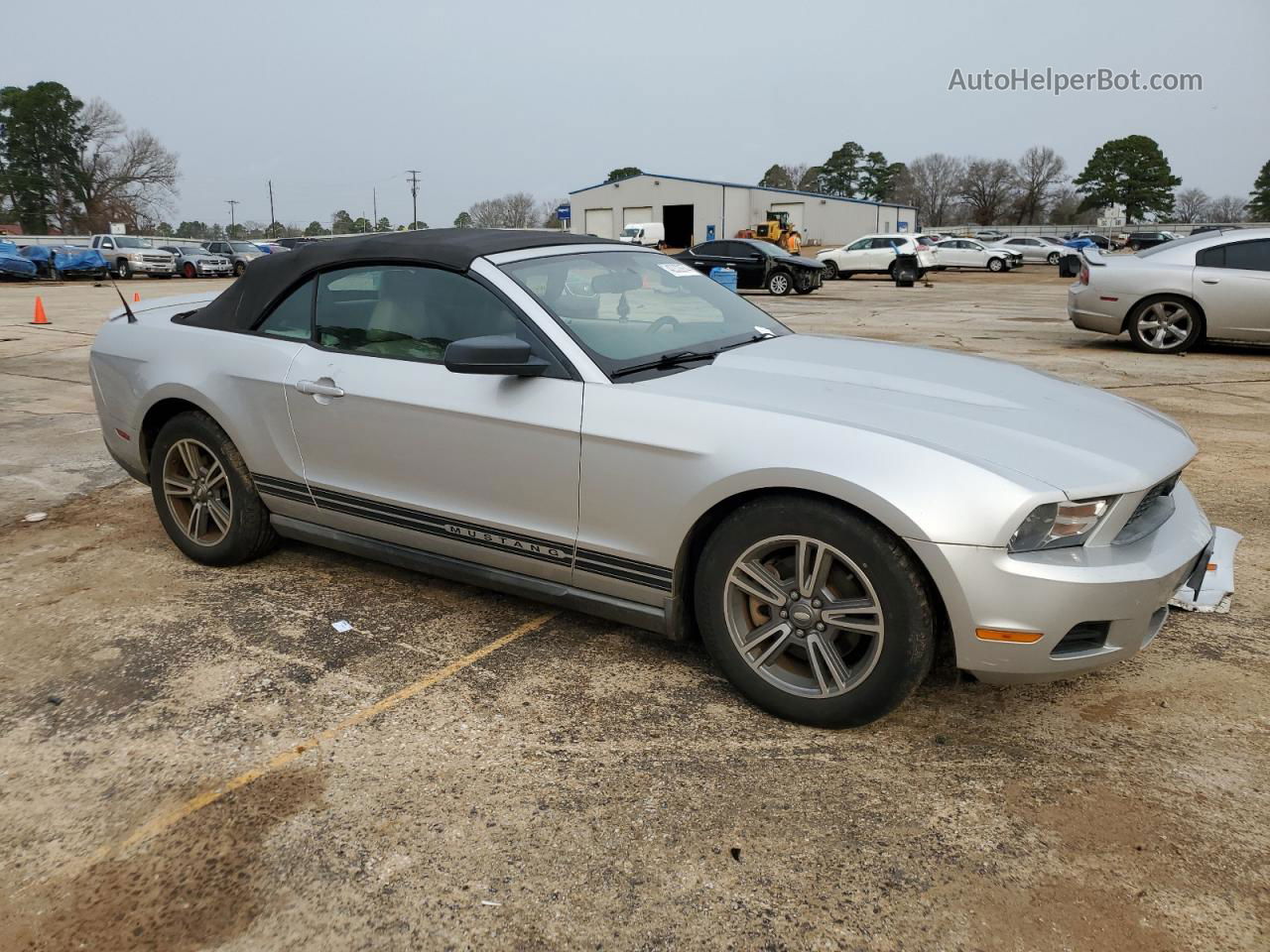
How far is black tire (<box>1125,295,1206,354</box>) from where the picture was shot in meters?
10.8

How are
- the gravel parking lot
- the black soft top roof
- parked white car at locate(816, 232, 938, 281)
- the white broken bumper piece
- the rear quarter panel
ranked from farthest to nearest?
Answer: parked white car at locate(816, 232, 938, 281)
the rear quarter panel
the black soft top roof
the white broken bumper piece
the gravel parking lot

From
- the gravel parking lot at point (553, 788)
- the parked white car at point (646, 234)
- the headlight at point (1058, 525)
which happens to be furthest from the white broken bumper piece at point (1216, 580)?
the parked white car at point (646, 234)

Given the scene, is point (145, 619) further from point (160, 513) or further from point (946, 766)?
point (946, 766)

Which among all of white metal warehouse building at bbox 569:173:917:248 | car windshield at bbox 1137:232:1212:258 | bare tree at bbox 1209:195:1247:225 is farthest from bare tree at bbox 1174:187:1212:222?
car windshield at bbox 1137:232:1212:258

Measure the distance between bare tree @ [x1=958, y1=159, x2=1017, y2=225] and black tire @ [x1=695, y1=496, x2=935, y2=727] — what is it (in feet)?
380

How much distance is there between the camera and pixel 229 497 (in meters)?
4.22

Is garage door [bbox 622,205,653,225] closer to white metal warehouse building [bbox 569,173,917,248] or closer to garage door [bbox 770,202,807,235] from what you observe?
white metal warehouse building [bbox 569,173,917,248]

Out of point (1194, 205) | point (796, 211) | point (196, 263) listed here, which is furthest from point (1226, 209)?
point (196, 263)

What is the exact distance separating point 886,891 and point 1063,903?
0.40 m

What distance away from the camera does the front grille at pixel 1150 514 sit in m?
2.74

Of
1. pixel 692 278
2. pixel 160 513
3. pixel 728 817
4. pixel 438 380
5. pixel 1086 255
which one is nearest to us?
pixel 728 817

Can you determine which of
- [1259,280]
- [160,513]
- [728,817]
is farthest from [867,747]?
[1259,280]

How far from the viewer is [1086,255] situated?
11516mm

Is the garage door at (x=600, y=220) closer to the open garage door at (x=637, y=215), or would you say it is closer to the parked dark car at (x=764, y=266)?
the open garage door at (x=637, y=215)
